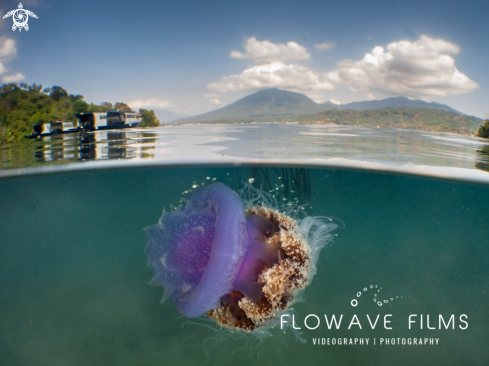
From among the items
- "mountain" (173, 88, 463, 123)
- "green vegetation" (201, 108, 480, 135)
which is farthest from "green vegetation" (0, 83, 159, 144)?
"green vegetation" (201, 108, 480, 135)

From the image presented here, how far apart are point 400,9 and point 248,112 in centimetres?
290

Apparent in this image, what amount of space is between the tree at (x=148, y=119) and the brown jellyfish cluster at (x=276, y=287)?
149 inches

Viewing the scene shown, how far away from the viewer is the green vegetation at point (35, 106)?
4.96 meters

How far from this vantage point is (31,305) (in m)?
5.86

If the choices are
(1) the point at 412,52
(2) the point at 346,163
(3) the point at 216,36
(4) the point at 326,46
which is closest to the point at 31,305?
(3) the point at 216,36

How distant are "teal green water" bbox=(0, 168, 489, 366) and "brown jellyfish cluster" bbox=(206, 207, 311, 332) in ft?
7.91

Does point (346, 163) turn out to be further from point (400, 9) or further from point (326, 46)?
point (400, 9)

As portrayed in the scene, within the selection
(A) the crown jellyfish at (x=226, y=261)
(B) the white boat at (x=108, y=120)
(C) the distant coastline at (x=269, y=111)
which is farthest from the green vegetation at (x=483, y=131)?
(B) the white boat at (x=108, y=120)

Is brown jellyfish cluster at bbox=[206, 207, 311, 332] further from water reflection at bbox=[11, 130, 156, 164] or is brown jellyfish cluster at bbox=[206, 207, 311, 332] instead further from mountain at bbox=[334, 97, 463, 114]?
water reflection at bbox=[11, 130, 156, 164]

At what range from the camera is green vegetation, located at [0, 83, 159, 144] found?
4961mm

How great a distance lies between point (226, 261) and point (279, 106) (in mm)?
3977

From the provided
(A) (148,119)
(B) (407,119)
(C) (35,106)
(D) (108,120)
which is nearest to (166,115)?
(A) (148,119)

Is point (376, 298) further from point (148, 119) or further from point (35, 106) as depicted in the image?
point (35, 106)

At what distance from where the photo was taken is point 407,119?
526 cm
